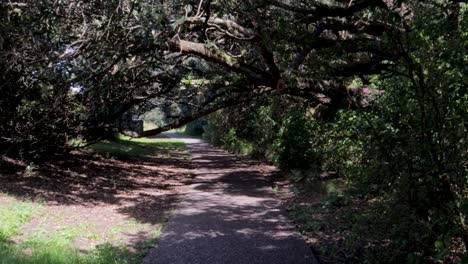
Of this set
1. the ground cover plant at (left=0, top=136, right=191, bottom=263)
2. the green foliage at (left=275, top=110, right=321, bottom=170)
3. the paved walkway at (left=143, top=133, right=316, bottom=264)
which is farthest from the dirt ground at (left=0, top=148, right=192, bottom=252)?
the green foliage at (left=275, top=110, right=321, bottom=170)

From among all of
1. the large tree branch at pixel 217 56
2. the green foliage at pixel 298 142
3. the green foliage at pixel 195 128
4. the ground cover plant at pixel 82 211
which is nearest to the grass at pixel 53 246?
the ground cover plant at pixel 82 211

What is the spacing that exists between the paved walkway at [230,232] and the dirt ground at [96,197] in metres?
0.51

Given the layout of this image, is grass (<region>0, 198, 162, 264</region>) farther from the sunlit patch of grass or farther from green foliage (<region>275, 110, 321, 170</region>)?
green foliage (<region>275, 110, 321, 170</region>)

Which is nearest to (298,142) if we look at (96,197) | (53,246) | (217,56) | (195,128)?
(217,56)

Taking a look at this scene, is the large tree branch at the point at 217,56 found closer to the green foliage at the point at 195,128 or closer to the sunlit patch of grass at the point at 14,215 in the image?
the sunlit patch of grass at the point at 14,215

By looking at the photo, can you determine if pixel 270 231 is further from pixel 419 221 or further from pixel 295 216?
pixel 419 221

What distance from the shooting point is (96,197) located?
38.0 feet

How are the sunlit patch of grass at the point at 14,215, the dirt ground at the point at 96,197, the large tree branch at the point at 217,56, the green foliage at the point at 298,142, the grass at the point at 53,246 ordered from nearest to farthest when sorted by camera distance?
the grass at the point at 53,246 → the sunlit patch of grass at the point at 14,215 → the dirt ground at the point at 96,197 → the large tree branch at the point at 217,56 → the green foliage at the point at 298,142

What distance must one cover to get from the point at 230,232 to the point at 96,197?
5044 mm

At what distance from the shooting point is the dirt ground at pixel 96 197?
794 cm

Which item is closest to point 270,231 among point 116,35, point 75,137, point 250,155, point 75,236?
point 75,236

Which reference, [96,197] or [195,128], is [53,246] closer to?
[96,197]

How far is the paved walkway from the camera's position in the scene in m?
6.39

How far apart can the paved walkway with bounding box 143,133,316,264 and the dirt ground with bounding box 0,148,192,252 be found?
0.51m
